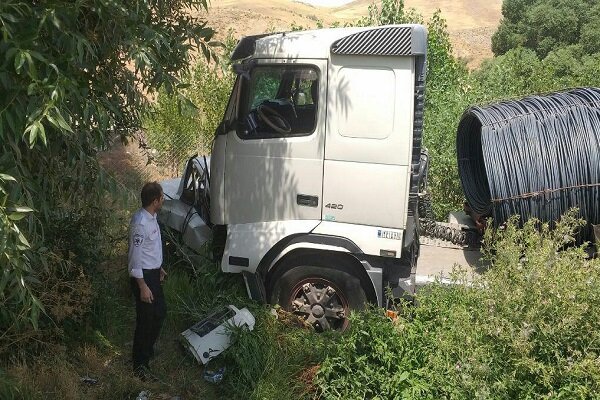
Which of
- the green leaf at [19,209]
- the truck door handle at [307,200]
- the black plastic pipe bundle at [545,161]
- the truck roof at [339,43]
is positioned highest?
the truck roof at [339,43]

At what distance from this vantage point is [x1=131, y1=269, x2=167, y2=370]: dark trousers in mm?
4832

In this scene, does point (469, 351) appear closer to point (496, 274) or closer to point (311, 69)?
point (496, 274)

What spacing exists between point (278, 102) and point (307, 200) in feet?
2.97

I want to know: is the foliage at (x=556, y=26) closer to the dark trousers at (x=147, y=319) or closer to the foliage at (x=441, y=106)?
the foliage at (x=441, y=106)

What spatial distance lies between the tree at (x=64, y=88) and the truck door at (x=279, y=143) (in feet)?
3.23

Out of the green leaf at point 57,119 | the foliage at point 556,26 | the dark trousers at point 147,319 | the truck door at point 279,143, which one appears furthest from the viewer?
the foliage at point 556,26

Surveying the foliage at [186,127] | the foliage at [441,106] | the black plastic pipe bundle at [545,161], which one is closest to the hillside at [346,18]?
the foliage at [441,106]

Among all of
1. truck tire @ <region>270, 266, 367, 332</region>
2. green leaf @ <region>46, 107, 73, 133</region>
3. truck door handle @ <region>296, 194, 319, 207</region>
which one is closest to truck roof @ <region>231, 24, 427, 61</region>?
truck door handle @ <region>296, 194, 319, 207</region>

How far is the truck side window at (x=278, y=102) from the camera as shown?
5.33 metres

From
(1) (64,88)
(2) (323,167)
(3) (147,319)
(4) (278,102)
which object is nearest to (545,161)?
(2) (323,167)

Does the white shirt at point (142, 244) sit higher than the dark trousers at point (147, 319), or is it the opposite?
the white shirt at point (142, 244)

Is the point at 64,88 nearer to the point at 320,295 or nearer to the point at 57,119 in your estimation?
the point at 57,119

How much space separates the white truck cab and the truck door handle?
1cm

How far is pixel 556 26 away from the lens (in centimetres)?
3105
